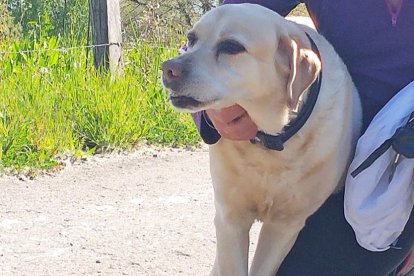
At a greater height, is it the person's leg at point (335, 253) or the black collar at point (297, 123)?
the black collar at point (297, 123)

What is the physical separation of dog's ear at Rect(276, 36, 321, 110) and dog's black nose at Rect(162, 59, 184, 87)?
0.99ft

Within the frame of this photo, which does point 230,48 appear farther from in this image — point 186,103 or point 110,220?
point 110,220

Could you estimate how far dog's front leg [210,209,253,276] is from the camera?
2578mm

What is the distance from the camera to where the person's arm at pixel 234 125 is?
7.98ft

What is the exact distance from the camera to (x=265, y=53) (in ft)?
7.70

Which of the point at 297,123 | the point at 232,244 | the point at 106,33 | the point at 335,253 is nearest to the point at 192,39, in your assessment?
the point at 297,123

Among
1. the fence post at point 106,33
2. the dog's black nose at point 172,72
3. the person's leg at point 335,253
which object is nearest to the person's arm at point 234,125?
the dog's black nose at point 172,72

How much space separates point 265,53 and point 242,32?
0.28 feet

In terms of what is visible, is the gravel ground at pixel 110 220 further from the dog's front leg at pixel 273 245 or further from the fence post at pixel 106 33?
the dog's front leg at pixel 273 245

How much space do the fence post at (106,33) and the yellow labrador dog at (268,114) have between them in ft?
10.5

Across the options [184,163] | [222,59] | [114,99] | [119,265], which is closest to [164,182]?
[184,163]

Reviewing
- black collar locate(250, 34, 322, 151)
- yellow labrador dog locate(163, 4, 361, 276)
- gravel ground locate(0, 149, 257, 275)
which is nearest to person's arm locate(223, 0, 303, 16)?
yellow labrador dog locate(163, 4, 361, 276)

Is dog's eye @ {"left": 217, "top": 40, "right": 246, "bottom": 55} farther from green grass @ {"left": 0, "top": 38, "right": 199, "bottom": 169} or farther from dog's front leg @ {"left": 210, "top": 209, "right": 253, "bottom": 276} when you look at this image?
green grass @ {"left": 0, "top": 38, "right": 199, "bottom": 169}

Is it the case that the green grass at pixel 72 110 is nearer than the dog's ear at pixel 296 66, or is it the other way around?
the dog's ear at pixel 296 66
